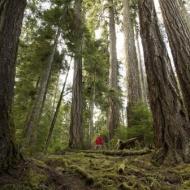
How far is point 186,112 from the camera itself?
212 inches

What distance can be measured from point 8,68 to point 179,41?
4.19m

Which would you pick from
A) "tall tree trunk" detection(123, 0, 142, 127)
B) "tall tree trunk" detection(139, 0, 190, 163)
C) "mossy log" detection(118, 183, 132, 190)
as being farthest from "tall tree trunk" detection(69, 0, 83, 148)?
"mossy log" detection(118, 183, 132, 190)

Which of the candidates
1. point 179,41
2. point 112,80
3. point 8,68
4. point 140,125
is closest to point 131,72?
point 112,80

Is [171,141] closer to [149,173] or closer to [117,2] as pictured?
[149,173]

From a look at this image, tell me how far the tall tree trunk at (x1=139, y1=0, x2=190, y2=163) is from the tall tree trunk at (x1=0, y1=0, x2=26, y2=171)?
284cm

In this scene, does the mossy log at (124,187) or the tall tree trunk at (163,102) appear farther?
the tall tree trunk at (163,102)

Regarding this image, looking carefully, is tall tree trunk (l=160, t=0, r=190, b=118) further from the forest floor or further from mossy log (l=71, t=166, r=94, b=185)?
mossy log (l=71, t=166, r=94, b=185)

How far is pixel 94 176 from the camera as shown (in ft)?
13.8

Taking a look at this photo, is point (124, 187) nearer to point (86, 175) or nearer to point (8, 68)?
point (86, 175)

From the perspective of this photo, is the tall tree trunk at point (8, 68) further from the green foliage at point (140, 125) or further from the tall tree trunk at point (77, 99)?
the tall tree trunk at point (77, 99)

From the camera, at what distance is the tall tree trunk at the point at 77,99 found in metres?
9.86

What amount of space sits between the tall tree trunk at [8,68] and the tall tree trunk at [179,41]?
12.0 feet

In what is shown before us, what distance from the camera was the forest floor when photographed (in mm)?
3469

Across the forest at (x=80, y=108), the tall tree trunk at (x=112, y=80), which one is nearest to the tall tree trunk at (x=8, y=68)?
the forest at (x=80, y=108)
